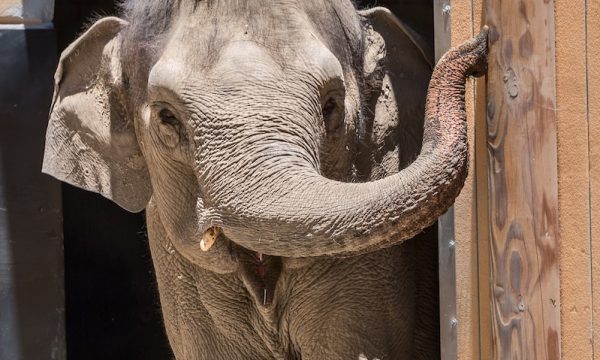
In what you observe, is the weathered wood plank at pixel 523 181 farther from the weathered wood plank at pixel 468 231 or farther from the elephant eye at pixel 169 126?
the elephant eye at pixel 169 126

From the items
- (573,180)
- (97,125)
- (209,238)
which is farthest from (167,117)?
(573,180)

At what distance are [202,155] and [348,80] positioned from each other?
62 centimetres

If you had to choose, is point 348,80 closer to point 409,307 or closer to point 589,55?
point 409,307

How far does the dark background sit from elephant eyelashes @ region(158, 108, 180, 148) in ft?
10.3

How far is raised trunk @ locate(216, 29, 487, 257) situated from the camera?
3523 mm

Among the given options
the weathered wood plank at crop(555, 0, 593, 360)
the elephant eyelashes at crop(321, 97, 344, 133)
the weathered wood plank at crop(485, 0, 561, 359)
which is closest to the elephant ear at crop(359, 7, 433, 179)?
the elephant eyelashes at crop(321, 97, 344, 133)

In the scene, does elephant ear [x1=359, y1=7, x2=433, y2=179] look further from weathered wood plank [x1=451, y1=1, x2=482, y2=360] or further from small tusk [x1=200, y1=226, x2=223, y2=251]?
small tusk [x1=200, y1=226, x2=223, y2=251]

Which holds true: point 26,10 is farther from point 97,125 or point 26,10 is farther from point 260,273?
point 260,273

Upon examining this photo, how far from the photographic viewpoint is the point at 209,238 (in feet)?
13.3

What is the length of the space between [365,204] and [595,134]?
1.93 feet

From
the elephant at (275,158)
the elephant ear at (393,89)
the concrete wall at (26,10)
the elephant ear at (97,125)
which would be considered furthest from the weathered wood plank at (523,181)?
the concrete wall at (26,10)

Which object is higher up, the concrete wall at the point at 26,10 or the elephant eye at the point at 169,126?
the concrete wall at the point at 26,10

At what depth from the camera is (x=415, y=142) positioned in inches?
184

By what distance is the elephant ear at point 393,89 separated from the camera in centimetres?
459
